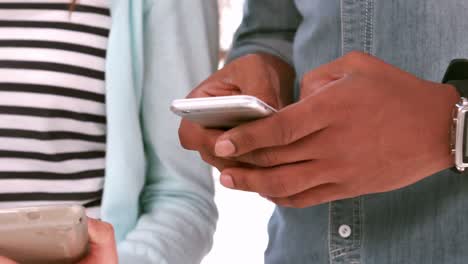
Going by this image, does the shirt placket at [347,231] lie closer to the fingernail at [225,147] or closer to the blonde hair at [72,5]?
the fingernail at [225,147]

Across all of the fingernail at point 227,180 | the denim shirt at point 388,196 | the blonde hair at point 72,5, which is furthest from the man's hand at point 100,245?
the blonde hair at point 72,5

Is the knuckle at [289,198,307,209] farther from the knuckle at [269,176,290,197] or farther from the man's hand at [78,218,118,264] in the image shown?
the man's hand at [78,218,118,264]

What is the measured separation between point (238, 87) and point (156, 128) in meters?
0.23

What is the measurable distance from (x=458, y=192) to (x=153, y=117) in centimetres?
45

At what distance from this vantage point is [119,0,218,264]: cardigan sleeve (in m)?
0.89

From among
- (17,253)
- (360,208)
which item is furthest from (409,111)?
(17,253)

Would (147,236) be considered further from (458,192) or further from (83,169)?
(458,192)

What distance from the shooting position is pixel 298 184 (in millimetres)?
553

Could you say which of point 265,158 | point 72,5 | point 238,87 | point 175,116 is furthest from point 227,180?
point 72,5

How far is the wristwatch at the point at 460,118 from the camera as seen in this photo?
56 centimetres

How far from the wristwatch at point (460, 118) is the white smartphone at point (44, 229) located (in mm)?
335

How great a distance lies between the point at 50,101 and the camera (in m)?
0.87

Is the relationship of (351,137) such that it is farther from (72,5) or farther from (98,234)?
(72,5)

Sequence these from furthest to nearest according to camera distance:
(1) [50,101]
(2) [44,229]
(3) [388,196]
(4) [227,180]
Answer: (1) [50,101] < (3) [388,196] < (4) [227,180] < (2) [44,229]
